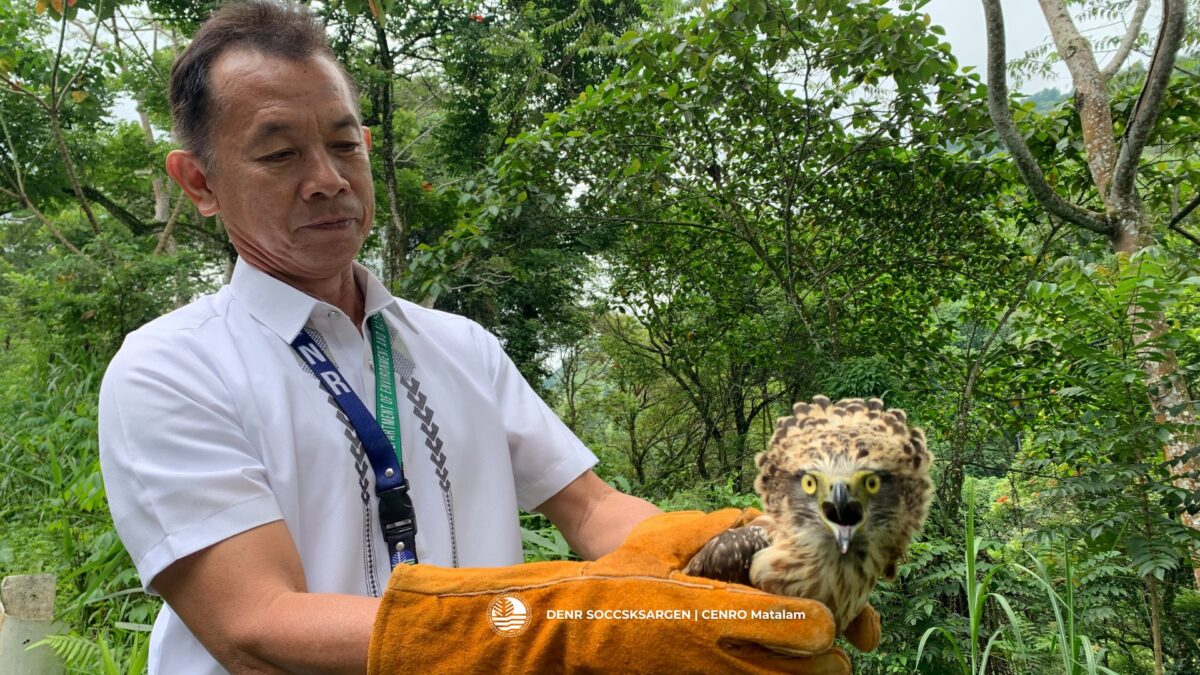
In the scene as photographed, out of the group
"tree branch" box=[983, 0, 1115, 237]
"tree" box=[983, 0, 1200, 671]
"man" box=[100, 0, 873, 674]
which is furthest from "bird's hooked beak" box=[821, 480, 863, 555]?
"tree branch" box=[983, 0, 1115, 237]

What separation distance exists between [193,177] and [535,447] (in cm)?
117

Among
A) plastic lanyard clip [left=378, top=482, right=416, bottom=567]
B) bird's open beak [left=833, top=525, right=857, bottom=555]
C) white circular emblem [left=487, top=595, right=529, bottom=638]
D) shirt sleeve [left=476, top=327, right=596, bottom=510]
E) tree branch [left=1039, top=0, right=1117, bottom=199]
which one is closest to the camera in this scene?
bird's open beak [left=833, top=525, right=857, bottom=555]

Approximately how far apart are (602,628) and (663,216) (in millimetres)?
6081

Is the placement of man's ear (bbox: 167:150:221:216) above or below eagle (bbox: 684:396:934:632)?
above

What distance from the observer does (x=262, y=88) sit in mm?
1781

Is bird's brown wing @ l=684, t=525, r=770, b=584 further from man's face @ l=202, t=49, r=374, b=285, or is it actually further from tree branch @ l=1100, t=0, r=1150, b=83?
tree branch @ l=1100, t=0, r=1150, b=83

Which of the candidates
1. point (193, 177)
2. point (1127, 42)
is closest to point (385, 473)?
point (193, 177)

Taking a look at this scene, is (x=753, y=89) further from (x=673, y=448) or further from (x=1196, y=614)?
(x=673, y=448)

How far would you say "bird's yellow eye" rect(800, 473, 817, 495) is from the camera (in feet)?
4.22

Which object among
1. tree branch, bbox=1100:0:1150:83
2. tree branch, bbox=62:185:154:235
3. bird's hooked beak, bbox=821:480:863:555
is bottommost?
bird's hooked beak, bbox=821:480:863:555

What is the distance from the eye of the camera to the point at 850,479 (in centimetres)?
125

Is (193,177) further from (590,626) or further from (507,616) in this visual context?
(590,626)

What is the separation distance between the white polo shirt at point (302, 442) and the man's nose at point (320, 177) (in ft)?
0.84

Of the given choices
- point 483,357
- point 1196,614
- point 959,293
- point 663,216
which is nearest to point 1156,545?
point 1196,614
